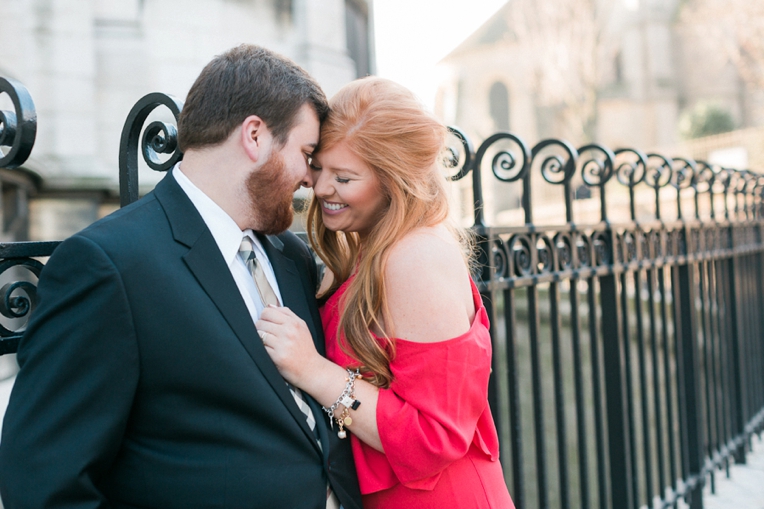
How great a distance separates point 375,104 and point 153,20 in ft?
18.8

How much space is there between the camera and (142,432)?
147cm

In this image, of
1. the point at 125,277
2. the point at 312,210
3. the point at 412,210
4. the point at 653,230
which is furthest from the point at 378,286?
the point at 653,230

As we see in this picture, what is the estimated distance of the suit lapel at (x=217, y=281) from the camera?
5.08 feet

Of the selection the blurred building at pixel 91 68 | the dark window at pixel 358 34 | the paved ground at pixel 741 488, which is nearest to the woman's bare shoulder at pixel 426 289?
the paved ground at pixel 741 488

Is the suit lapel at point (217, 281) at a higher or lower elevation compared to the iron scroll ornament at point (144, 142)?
lower

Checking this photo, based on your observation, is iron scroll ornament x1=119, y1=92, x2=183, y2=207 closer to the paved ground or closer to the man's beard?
the man's beard

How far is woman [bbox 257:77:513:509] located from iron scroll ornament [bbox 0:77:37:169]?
2.36 ft

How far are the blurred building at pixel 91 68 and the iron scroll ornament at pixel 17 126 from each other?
440cm

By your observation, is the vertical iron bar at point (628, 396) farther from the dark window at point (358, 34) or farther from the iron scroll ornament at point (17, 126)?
the dark window at point (358, 34)

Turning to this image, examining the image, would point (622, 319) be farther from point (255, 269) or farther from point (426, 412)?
point (255, 269)

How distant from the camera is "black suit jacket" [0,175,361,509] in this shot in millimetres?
1323

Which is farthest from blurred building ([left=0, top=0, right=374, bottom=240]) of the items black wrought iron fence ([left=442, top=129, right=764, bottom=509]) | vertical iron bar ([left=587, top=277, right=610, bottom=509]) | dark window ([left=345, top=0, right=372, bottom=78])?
vertical iron bar ([left=587, top=277, right=610, bottom=509])

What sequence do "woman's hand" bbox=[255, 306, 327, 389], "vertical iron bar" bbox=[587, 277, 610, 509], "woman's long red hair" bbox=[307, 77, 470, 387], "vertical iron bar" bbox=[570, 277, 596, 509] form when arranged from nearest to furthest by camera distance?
"woman's hand" bbox=[255, 306, 327, 389] → "woman's long red hair" bbox=[307, 77, 470, 387] → "vertical iron bar" bbox=[570, 277, 596, 509] → "vertical iron bar" bbox=[587, 277, 610, 509]

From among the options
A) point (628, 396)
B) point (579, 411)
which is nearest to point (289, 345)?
point (579, 411)
